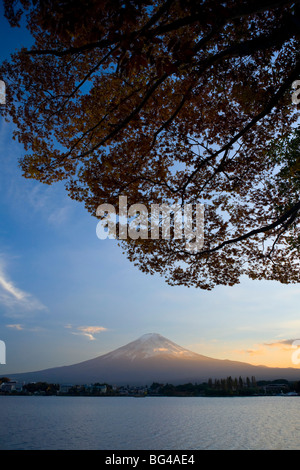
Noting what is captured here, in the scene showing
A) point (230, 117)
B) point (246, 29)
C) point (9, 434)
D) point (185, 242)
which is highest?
point (246, 29)

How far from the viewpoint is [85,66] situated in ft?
22.6

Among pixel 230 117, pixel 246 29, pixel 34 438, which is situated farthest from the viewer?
pixel 34 438

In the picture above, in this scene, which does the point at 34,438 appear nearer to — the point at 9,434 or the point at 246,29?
the point at 9,434

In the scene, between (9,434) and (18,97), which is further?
(9,434)

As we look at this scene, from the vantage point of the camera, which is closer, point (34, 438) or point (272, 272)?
point (272, 272)

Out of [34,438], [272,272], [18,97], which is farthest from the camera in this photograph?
[34,438]

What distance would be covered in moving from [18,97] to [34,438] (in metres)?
36.8

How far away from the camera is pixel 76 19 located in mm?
3387

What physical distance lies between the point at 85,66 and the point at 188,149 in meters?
3.14

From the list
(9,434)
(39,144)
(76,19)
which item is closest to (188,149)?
(39,144)
